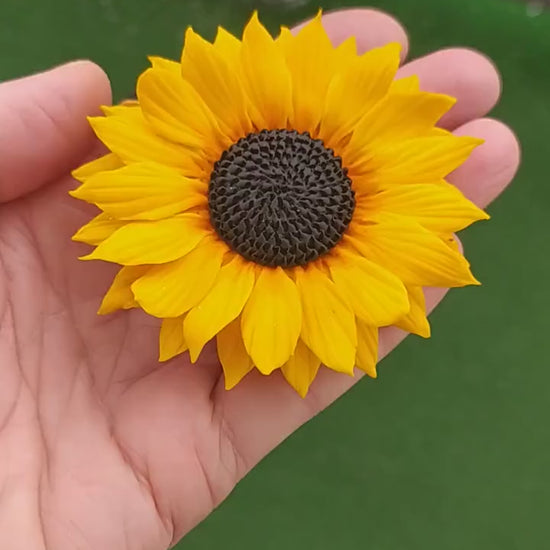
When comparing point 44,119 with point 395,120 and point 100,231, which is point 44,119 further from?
point 395,120

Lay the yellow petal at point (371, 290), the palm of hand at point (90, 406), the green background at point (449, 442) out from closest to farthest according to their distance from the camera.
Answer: the yellow petal at point (371, 290)
the palm of hand at point (90, 406)
the green background at point (449, 442)

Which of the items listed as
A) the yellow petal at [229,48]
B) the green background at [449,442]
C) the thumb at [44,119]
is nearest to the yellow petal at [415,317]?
the yellow petal at [229,48]

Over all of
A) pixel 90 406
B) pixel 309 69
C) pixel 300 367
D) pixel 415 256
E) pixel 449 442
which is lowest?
pixel 449 442

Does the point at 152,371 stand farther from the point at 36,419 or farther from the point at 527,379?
the point at 527,379

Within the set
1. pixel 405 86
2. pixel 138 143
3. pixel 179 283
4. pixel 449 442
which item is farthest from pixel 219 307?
pixel 449 442

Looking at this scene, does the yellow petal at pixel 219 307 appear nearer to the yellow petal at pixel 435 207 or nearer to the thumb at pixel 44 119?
the yellow petal at pixel 435 207

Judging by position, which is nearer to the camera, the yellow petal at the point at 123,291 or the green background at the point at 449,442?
the yellow petal at the point at 123,291
